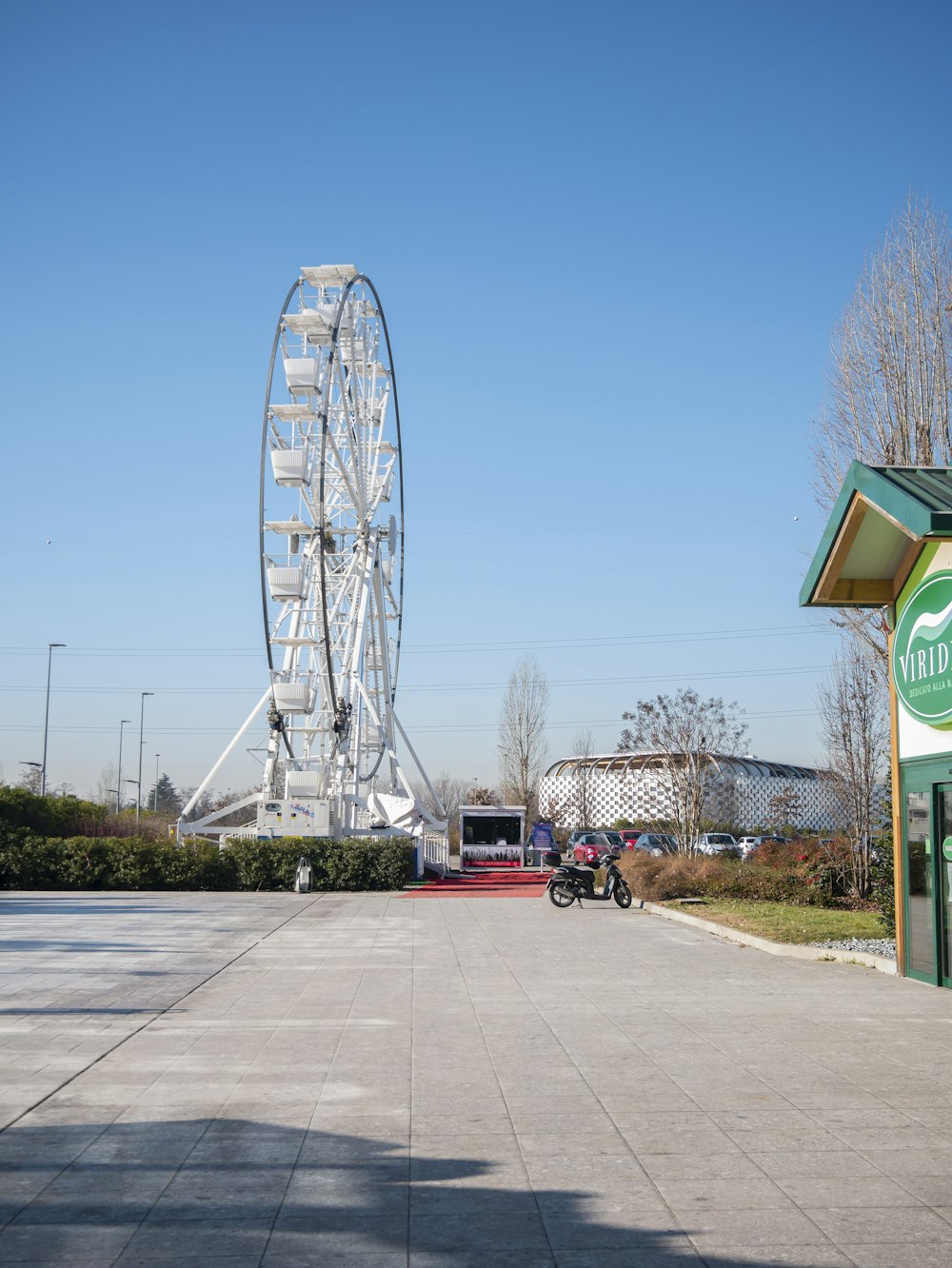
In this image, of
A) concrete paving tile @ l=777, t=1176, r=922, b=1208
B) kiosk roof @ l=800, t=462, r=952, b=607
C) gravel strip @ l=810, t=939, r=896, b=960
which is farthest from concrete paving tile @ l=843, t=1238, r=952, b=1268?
gravel strip @ l=810, t=939, r=896, b=960

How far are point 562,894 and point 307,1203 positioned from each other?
1845cm

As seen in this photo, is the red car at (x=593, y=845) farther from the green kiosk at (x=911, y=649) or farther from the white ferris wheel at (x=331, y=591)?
the green kiosk at (x=911, y=649)

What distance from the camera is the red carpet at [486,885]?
92.8 ft

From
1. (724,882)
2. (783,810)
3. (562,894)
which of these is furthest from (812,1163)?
(783,810)

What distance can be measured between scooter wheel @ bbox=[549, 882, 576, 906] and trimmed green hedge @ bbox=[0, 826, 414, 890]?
591cm

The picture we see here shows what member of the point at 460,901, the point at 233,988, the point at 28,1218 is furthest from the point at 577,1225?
the point at 460,901

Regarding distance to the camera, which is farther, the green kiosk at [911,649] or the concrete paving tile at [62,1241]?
the green kiosk at [911,649]

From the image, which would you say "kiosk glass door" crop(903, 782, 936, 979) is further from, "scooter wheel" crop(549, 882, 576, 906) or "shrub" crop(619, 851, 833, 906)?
"scooter wheel" crop(549, 882, 576, 906)

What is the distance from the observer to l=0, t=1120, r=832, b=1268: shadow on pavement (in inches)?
179

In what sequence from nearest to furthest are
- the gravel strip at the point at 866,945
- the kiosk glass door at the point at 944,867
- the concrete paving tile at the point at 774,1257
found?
the concrete paving tile at the point at 774,1257 < the kiosk glass door at the point at 944,867 < the gravel strip at the point at 866,945

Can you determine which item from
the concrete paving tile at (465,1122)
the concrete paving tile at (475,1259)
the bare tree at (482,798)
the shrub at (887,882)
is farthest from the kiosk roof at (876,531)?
the bare tree at (482,798)

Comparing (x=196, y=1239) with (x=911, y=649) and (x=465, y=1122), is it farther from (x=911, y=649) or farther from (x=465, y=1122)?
(x=911, y=649)

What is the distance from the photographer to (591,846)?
147 ft

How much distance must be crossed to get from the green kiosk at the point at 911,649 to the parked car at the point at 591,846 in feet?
101
